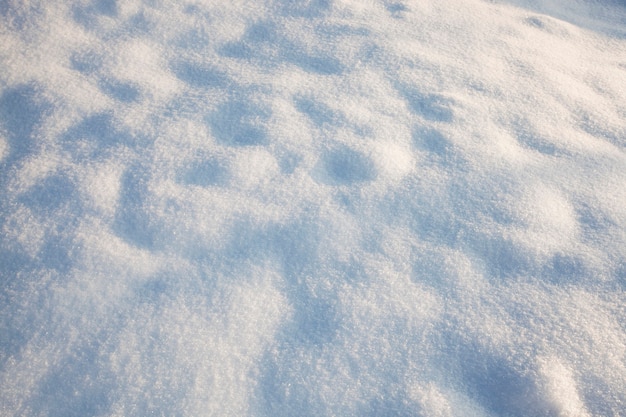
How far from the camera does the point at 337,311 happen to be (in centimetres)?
73

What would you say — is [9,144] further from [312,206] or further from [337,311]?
[337,311]

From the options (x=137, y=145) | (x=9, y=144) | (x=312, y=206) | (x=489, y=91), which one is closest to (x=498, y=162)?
(x=489, y=91)

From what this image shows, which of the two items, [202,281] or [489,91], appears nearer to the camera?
[202,281]

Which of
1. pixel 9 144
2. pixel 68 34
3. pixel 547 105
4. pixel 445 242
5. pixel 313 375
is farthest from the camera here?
pixel 68 34

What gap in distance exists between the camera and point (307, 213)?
85 cm

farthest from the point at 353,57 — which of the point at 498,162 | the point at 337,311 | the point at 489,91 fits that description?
the point at 337,311

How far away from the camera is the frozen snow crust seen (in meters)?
0.67

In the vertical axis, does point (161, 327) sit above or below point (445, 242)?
below

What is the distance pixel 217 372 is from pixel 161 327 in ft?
0.45

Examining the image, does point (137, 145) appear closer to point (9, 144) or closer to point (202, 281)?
point (9, 144)

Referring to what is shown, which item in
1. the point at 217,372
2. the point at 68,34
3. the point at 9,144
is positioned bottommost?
the point at 217,372

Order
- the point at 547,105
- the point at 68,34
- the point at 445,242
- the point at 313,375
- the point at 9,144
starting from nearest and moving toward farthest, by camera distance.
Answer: the point at 313,375
the point at 445,242
the point at 9,144
the point at 547,105
the point at 68,34

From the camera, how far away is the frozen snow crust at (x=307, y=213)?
26.4 inches

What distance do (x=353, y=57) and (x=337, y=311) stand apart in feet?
2.43
